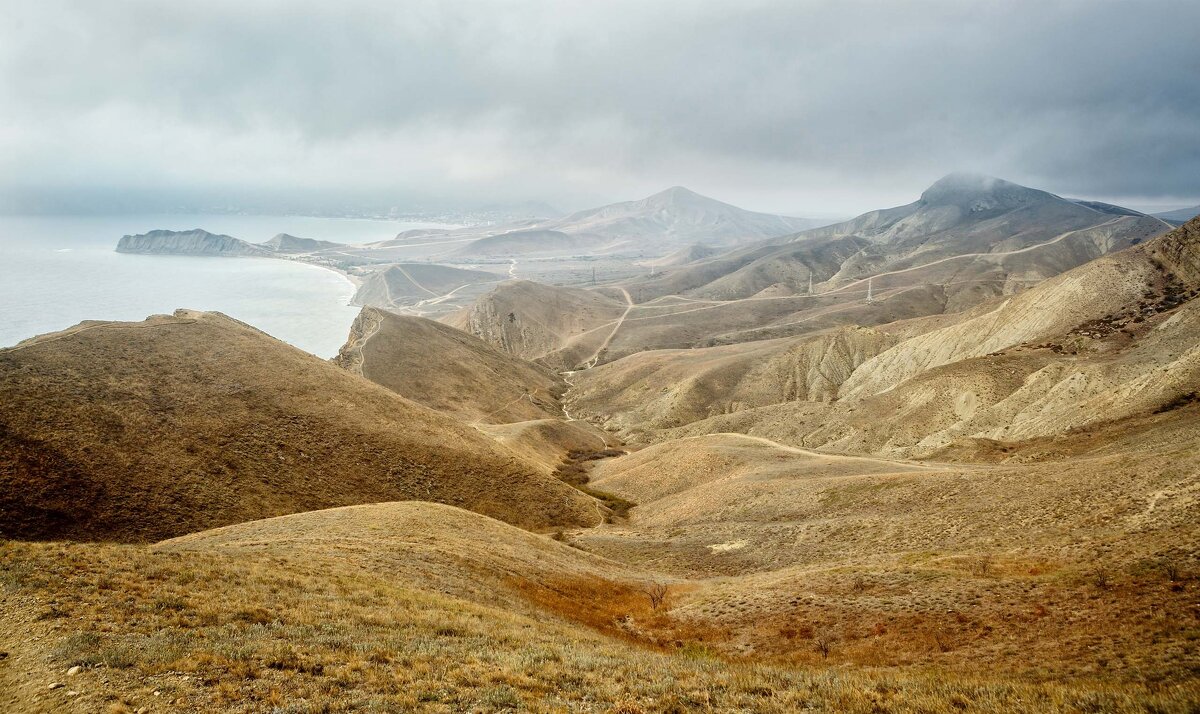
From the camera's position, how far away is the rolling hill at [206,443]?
30.5m

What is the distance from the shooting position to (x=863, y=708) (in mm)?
9930

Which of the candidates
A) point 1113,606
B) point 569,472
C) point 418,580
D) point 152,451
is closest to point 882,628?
point 1113,606

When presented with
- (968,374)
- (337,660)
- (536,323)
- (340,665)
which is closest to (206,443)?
(337,660)

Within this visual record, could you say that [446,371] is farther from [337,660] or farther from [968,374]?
[337,660]

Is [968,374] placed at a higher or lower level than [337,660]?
lower

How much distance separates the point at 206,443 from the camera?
37719 mm

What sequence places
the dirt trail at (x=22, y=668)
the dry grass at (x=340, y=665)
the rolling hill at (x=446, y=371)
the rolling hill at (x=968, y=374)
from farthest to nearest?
1. the rolling hill at (x=446, y=371)
2. the rolling hill at (x=968, y=374)
3. the dry grass at (x=340, y=665)
4. the dirt trail at (x=22, y=668)

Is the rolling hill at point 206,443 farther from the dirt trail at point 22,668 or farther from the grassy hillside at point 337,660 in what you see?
the dirt trail at point 22,668

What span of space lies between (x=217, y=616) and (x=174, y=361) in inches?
1626

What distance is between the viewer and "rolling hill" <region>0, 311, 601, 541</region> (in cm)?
3050

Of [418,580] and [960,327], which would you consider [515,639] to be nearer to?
[418,580]

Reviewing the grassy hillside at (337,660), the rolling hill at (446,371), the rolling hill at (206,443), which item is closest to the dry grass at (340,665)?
the grassy hillside at (337,660)

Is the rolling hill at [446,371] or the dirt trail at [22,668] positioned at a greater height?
the dirt trail at [22,668]

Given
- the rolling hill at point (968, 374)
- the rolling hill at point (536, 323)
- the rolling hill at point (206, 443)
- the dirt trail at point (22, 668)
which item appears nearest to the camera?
the dirt trail at point (22, 668)
